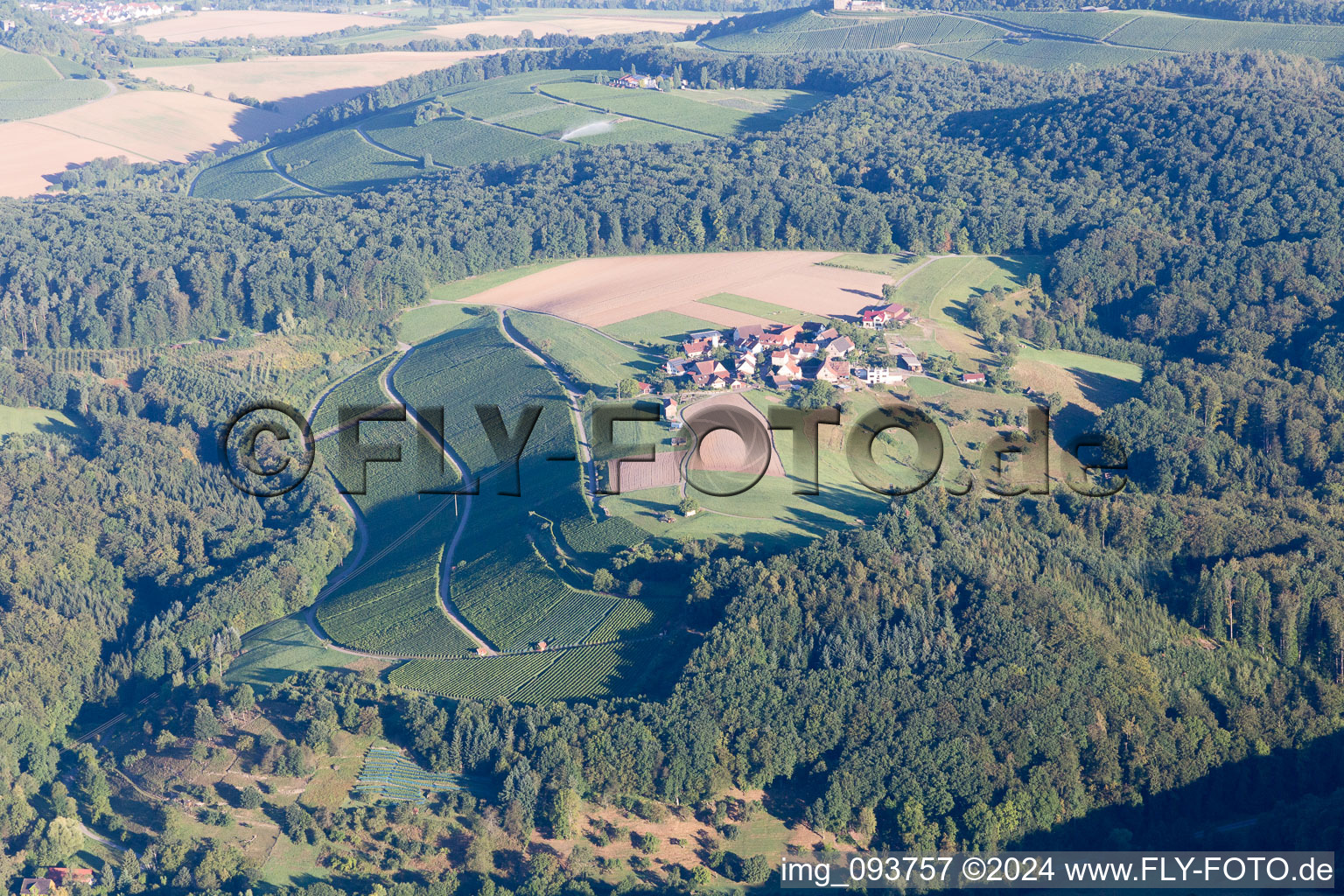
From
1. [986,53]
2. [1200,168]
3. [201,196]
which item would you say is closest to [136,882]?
[1200,168]

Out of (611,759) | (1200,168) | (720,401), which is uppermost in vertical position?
(1200,168)

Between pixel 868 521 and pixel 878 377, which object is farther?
pixel 878 377

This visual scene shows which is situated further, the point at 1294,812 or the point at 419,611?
the point at 419,611

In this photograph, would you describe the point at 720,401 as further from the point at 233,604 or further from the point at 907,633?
the point at 233,604

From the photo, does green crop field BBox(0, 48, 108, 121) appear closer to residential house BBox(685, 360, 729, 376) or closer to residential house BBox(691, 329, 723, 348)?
residential house BBox(691, 329, 723, 348)

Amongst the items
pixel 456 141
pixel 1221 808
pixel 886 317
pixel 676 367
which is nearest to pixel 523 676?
pixel 1221 808

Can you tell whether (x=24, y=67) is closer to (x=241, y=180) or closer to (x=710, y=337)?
(x=241, y=180)
